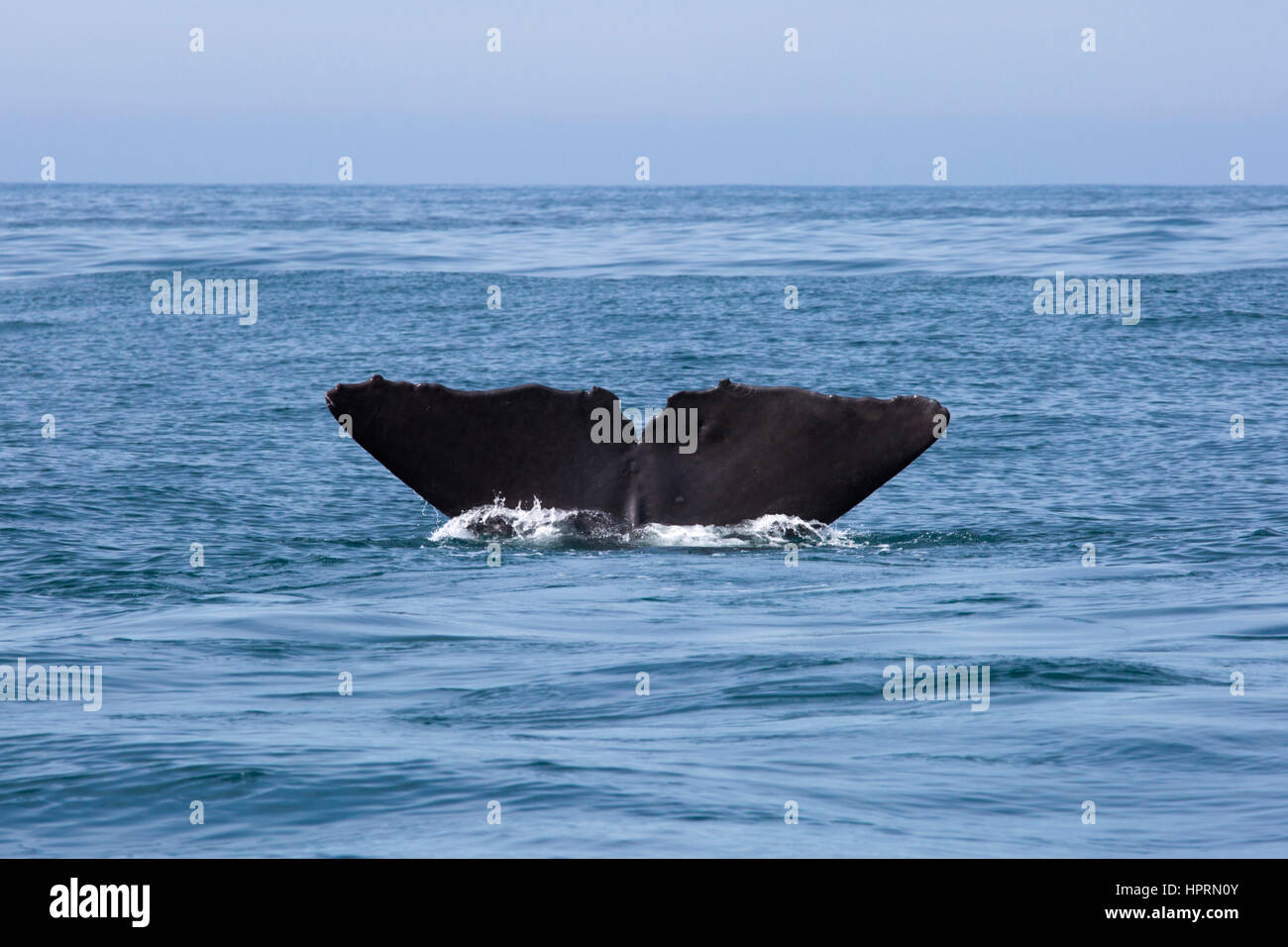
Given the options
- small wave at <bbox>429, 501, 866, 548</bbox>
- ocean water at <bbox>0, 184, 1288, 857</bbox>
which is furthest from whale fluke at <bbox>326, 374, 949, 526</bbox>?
ocean water at <bbox>0, 184, 1288, 857</bbox>

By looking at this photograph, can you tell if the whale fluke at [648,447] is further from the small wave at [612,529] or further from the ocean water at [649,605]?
the ocean water at [649,605]

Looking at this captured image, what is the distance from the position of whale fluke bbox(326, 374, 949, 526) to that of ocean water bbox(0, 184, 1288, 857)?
36cm

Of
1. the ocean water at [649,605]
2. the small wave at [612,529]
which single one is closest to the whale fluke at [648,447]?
the small wave at [612,529]

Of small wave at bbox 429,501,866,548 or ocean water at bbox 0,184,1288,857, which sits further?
small wave at bbox 429,501,866,548

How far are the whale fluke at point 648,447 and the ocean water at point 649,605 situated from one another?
360 mm

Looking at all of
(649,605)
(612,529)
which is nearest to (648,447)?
(612,529)

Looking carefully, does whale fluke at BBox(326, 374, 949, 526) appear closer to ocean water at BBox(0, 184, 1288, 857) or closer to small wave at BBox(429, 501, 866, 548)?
small wave at BBox(429, 501, 866, 548)

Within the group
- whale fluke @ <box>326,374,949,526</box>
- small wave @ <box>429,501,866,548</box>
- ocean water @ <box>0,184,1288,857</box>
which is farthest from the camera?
small wave @ <box>429,501,866,548</box>

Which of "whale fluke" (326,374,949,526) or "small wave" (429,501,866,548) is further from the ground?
"whale fluke" (326,374,949,526)

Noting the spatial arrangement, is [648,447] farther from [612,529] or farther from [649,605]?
[649,605]

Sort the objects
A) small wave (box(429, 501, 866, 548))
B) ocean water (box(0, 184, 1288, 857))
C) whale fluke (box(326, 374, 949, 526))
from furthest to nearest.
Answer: small wave (box(429, 501, 866, 548))
whale fluke (box(326, 374, 949, 526))
ocean water (box(0, 184, 1288, 857))

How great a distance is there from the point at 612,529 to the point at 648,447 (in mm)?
770

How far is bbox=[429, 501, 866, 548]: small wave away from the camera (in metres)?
10.4

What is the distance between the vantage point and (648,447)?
1016 centimetres
